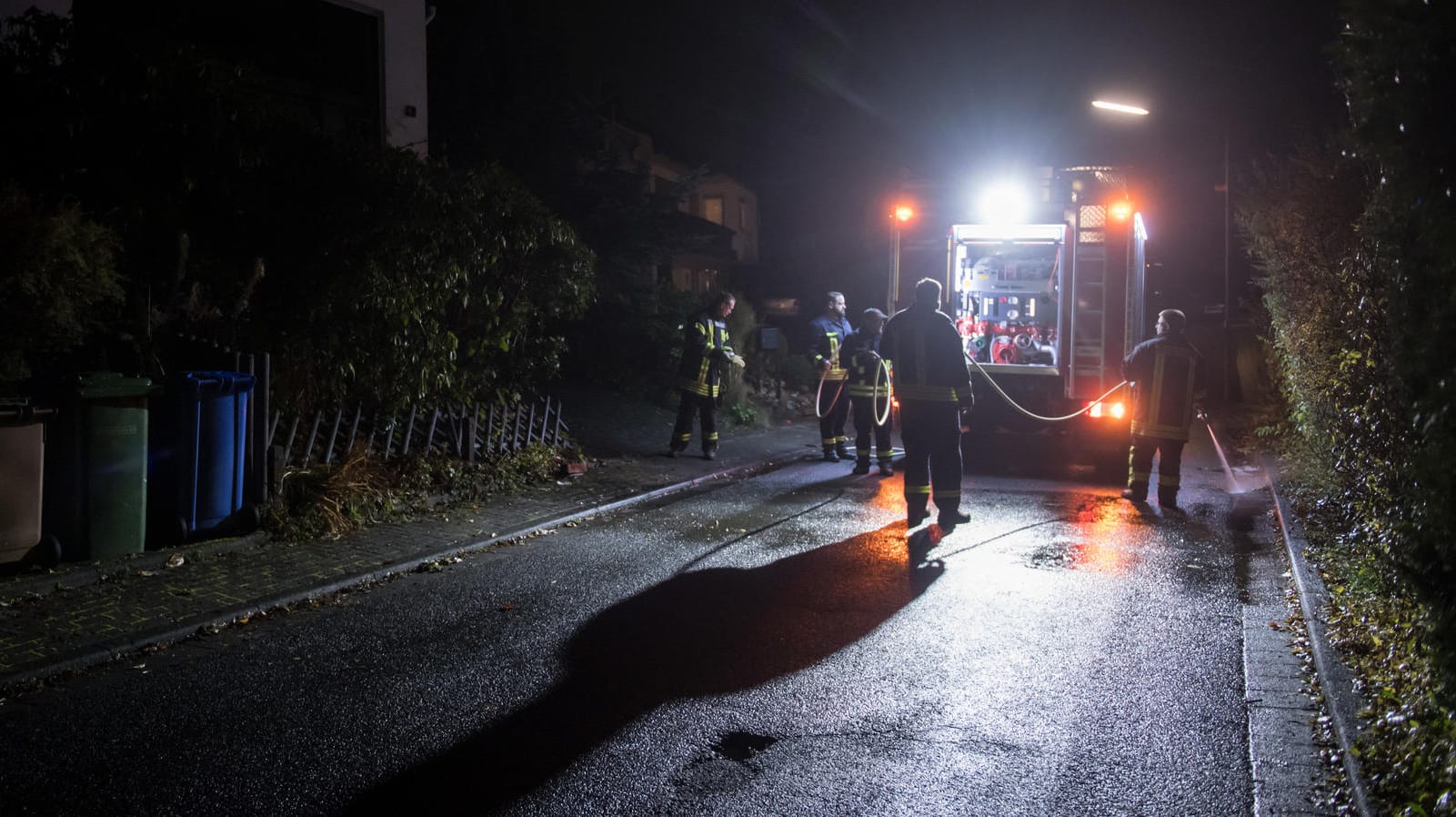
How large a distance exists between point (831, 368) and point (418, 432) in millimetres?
4673

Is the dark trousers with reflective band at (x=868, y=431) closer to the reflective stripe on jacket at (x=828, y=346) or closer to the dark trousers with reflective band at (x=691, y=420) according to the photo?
the reflective stripe on jacket at (x=828, y=346)

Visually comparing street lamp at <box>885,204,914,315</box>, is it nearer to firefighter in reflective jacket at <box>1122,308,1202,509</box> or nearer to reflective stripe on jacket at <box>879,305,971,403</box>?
firefighter in reflective jacket at <box>1122,308,1202,509</box>

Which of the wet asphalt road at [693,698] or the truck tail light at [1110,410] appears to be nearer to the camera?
the wet asphalt road at [693,698]

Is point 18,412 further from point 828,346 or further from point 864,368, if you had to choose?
point 828,346

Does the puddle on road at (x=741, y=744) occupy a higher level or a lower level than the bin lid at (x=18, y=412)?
lower

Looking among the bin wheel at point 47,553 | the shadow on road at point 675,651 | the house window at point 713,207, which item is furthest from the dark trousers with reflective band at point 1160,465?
the house window at point 713,207

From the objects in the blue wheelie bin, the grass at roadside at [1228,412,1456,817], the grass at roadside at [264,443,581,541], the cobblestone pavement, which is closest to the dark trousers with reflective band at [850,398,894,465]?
the cobblestone pavement

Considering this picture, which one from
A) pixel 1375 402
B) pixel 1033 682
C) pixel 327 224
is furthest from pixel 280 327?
pixel 1375 402

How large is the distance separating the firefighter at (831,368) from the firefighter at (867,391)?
0.76ft

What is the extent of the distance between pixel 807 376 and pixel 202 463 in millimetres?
14591

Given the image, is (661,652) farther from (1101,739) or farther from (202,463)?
(202,463)

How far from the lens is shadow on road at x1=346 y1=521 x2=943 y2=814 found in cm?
372

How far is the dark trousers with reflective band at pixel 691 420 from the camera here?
12.2m

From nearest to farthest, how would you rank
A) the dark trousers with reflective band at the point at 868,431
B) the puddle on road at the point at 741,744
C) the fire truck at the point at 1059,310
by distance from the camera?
the puddle on road at the point at 741,744 < the dark trousers with reflective band at the point at 868,431 < the fire truck at the point at 1059,310
